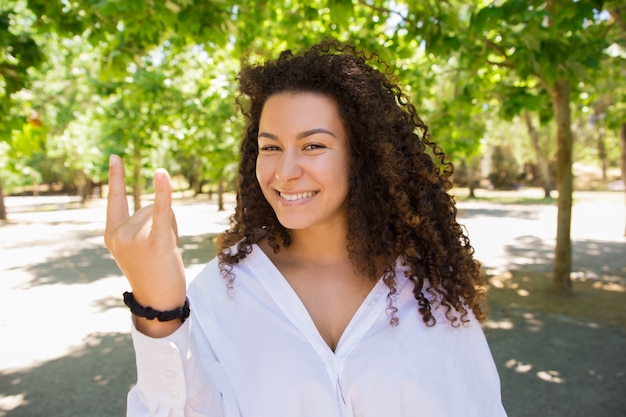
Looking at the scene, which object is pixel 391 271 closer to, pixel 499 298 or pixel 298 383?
pixel 298 383

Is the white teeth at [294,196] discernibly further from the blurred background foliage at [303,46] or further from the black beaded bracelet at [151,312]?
the blurred background foliage at [303,46]

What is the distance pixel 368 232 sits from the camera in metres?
1.87

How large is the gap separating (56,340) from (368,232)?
5.15 metres

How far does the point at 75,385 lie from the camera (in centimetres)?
452

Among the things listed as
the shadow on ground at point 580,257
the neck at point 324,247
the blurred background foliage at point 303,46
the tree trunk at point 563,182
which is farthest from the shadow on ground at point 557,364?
the shadow on ground at point 580,257

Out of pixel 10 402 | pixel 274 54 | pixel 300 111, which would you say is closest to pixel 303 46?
pixel 274 54

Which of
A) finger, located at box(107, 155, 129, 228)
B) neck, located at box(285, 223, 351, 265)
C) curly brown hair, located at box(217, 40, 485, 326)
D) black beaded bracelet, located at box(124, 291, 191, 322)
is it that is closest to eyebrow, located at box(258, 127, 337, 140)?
curly brown hair, located at box(217, 40, 485, 326)

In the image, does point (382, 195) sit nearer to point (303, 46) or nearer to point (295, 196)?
point (295, 196)

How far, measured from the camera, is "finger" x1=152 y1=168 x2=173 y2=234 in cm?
110

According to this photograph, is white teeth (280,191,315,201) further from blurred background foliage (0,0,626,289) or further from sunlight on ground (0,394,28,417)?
sunlight on ground (0,394,28,417)

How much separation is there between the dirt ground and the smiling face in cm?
148

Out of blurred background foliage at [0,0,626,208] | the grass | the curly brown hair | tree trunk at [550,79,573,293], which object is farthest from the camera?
tree trunk at [550,79,573,293]

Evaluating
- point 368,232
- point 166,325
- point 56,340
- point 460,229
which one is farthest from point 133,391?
point 56,340

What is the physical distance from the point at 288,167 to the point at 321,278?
46 centimetres
